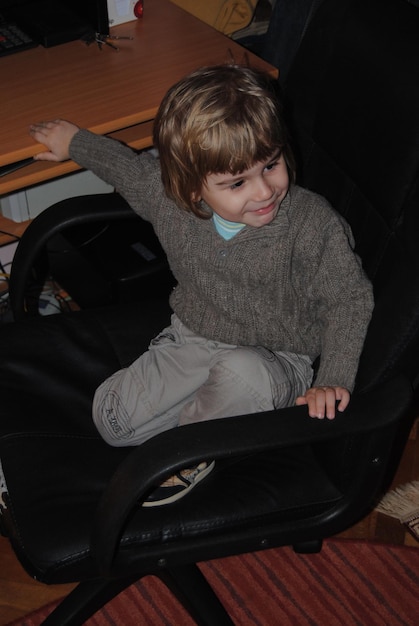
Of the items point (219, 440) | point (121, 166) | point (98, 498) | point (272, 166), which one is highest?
point (272, 166)

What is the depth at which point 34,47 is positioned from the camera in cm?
166

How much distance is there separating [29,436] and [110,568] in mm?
264

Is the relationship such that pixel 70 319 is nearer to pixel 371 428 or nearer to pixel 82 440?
pixel 82 440

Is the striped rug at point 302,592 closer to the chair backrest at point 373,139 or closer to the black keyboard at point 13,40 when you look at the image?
the chair backrest at point 373,139

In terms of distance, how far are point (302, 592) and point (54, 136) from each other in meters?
1.00

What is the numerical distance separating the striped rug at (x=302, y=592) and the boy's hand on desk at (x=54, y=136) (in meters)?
0.86

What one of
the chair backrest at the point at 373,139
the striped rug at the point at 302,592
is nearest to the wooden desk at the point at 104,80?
the chair backrest at the point at 373,139

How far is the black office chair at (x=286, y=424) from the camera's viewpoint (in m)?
→ 1.07

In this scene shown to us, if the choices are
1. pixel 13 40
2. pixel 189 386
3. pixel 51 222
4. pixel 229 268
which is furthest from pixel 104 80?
pixel 189 386

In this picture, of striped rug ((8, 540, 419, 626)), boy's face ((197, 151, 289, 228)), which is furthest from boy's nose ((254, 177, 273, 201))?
striped rug ((8, 540, 419, 626))

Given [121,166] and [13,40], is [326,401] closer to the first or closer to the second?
[121,166]

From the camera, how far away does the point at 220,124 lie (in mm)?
1142

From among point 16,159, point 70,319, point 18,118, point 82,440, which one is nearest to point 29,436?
point 82,440

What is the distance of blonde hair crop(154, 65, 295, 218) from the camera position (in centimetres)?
114
